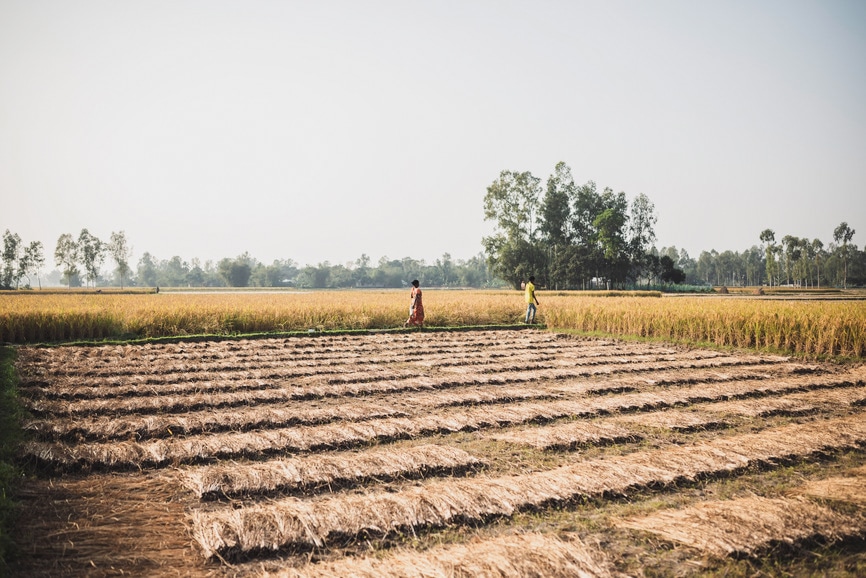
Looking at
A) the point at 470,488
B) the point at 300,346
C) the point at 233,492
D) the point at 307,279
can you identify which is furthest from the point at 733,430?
the point at 307,279

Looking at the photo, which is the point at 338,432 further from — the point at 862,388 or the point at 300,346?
the point at 300,346

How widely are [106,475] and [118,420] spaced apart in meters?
2.01

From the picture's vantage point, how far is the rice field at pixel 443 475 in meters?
3.95

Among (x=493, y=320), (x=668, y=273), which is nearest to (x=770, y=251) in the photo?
(x=668, y=273)

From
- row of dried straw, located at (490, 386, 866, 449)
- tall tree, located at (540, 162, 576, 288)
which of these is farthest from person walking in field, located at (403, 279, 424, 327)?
tall tree, located at (540, 162, 576, 288)

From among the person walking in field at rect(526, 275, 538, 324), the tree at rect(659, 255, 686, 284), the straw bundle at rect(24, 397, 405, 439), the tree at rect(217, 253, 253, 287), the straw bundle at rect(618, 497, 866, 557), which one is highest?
the tree at rect(217, 253, 253, 287)

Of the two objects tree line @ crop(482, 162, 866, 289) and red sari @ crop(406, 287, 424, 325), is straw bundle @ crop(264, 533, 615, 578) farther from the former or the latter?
tree line @ crop(482, 162, 866, 289)

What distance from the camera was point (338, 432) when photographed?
22.9 ft

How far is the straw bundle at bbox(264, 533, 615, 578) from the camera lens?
11.7 feet

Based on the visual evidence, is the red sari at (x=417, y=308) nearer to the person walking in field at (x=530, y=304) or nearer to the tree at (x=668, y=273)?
the person walking in field at (x=530, y=304)

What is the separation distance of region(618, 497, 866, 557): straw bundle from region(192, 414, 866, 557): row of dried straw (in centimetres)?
74

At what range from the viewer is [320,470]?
5504 mm

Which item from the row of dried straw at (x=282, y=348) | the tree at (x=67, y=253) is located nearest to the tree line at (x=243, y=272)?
the tree at (x=67, y=253)

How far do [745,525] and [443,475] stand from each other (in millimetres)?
2568
